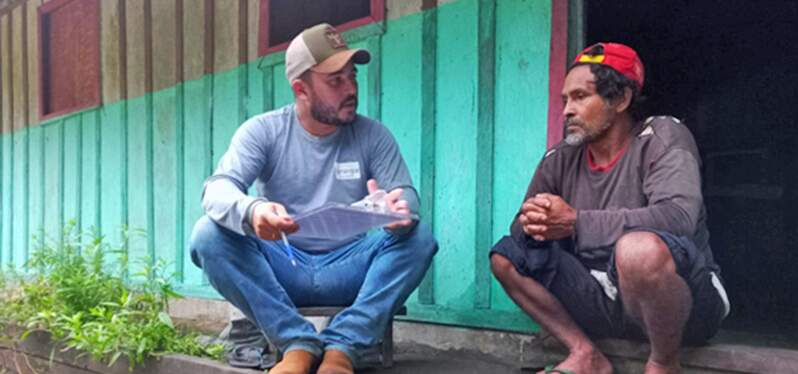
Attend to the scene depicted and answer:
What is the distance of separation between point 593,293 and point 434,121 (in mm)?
1469

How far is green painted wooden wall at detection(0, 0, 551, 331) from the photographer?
3.59 meters

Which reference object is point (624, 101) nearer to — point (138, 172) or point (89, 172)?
point (138, 172)

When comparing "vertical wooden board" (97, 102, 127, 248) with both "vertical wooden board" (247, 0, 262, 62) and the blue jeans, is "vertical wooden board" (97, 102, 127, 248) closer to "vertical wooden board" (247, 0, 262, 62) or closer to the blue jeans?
"vertical wooden board" (247, 0, 262, 62)

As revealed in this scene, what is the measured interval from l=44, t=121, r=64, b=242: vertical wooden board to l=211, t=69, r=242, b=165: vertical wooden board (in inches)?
97.5

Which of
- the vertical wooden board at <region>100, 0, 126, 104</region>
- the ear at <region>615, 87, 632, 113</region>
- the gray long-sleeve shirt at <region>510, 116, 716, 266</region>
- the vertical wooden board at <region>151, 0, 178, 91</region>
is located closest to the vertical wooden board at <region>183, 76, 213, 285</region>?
the vertical wooden board at <region>151, 0, 178, 91</region>

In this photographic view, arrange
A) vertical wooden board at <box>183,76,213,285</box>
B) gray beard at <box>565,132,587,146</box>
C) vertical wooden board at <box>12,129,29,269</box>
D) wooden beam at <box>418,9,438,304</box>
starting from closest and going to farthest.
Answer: gray beard at <box>565,132,587,146</box> < wooden beam at <box>418,9,438,304</box> < vertical wooden board at <box>183,76,213,285</box> < vertical wooden board at <box>12,129,29,269</box>

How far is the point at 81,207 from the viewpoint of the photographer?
Result: 6871mm

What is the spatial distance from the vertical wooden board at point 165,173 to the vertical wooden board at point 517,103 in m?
2.98

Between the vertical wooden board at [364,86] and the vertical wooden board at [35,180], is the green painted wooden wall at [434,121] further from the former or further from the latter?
the vertical wooden board at [35,180]

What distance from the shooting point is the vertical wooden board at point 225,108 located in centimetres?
521

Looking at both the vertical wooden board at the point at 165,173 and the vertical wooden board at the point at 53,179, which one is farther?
the vertical wooden board at the point at 53,179

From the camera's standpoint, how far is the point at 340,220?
8.92ft

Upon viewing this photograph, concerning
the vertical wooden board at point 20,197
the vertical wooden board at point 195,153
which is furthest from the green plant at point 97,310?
the vertical wooden board at point 20,197

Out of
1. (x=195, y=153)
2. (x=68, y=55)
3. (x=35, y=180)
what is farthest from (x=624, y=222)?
(x=35, y=180)
